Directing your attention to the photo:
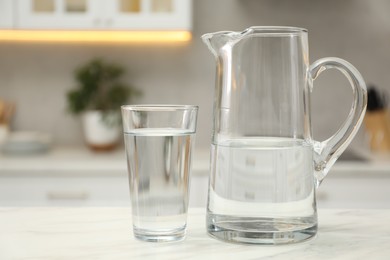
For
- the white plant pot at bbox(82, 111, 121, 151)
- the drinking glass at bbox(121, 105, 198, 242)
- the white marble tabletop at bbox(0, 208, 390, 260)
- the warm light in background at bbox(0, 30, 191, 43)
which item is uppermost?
the warm light in background at bbox(0, 30, 191, 43)

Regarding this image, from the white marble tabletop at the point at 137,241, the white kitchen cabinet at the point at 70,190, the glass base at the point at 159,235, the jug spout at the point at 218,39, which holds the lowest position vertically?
the white kitchen cabinet at the point at 70,190

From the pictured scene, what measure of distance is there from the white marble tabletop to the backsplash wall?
189 cm

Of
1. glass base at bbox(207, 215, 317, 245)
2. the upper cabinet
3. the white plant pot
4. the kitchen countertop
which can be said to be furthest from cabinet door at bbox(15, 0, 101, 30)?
glass base at bbox(207, 215, 317, 245)

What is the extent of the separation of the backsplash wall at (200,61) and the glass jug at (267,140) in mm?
2018

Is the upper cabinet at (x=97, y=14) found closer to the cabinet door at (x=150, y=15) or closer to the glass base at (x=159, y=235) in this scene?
the cabinet door at (x=150, y=15)

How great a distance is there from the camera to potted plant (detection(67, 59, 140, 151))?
2.54m

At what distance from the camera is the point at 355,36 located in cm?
273

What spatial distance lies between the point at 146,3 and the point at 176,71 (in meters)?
0.44

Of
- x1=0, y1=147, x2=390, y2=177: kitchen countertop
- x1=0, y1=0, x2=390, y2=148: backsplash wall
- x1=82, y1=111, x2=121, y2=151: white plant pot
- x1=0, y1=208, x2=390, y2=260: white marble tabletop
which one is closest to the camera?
x1=0, y1=208, x2=390, y2=260: white marble tabletop

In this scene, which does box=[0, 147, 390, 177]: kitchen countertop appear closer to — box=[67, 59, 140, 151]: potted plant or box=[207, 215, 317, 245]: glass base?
box=[67, 59, 140, 151]: potted plant

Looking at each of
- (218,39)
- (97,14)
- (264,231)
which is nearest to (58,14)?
(97,14)

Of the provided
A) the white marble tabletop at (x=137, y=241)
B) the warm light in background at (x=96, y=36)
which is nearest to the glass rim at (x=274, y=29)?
the white marble tabletop at (x=137, y=241)

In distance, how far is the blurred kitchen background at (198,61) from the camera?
272 centimetres

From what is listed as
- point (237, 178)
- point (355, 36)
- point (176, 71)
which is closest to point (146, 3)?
point (176, 71)
